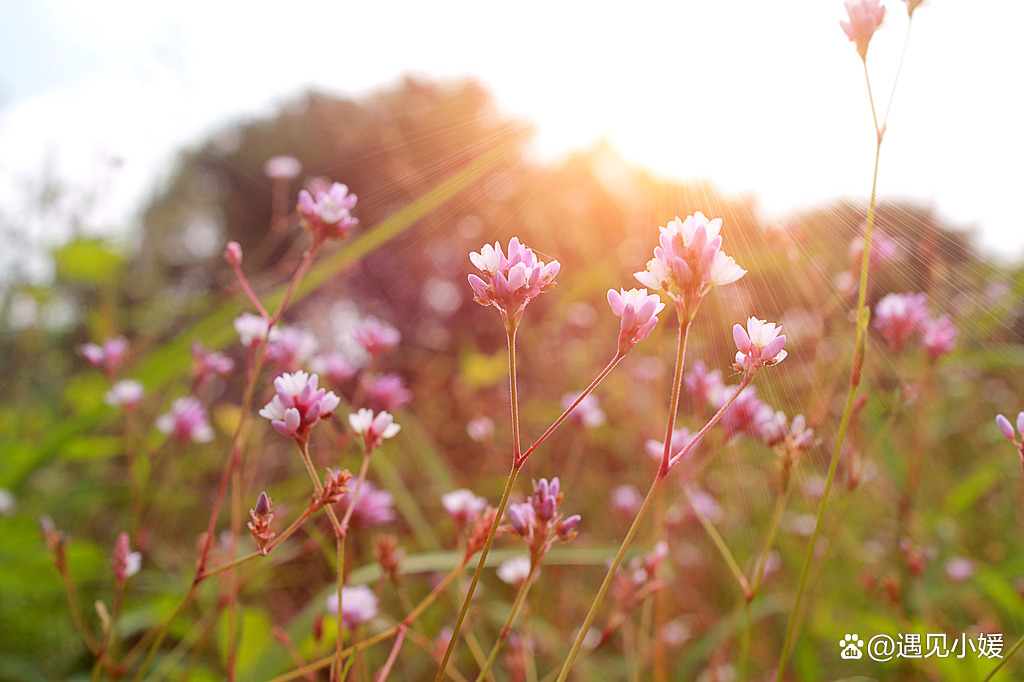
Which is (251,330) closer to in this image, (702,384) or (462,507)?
(462,507)

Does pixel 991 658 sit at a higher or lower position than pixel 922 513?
higher

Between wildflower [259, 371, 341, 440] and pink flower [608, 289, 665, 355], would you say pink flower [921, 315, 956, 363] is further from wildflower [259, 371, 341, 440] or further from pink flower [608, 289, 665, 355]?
wildflower [259, 371, 341, 440]

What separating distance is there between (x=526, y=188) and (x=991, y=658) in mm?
3345

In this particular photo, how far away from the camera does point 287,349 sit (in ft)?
3.98

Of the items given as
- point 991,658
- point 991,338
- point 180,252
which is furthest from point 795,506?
point 180,252

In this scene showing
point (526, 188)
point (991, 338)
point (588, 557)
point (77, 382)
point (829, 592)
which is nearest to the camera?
point (588, 557)

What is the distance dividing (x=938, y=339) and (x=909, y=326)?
0.13 metres

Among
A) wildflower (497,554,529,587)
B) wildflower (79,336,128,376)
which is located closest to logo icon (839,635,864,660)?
wildflower (497,554,529,587)

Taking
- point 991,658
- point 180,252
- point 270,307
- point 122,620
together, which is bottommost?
point 180,252

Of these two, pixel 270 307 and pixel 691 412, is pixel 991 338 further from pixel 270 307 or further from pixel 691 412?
pixel 270 307

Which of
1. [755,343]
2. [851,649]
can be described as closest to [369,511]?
[755,343]

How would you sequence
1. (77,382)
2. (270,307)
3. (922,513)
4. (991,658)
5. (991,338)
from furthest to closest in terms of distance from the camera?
1. (77,382)
2. (991,338)
3. (922,513)
4. (270,307)
5. (991,658)

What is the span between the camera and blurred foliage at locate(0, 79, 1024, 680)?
5.05 feet

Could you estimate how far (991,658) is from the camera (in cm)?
134
